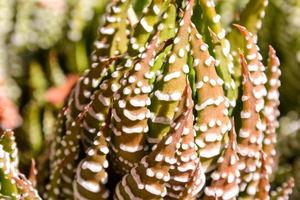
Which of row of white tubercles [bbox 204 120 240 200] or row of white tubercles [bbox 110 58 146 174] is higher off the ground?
row of white tubercles [bbox 110 58 146 174]

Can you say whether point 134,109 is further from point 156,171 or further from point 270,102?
point 270,102

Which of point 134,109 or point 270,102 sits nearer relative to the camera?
point 134,109

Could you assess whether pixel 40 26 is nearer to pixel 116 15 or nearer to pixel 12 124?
pixel 12 124

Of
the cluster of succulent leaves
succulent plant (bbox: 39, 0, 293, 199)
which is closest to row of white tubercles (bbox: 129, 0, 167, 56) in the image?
succulent plant (bbox: 39, 0, 293, 199)

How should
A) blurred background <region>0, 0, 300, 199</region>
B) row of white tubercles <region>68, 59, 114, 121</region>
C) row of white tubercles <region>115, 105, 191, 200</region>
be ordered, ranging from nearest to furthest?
row of white tubercles <region>115, 105, 191, 200</region> < row of white tubercles <region>68, 59, 114, 121</region> < blurred background <region>0, 0, 300, 199</region>

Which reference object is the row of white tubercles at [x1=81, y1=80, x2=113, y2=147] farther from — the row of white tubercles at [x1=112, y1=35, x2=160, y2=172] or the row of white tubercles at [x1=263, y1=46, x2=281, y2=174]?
the row of white tubercles at [x1=263, y1=46, x2=281, y2=174]

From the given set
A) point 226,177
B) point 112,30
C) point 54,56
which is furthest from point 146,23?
point 54,56

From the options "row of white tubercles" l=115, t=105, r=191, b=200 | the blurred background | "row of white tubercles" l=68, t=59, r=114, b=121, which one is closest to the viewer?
"row of white tubercles" l=115, t=105, r=191, b=200
